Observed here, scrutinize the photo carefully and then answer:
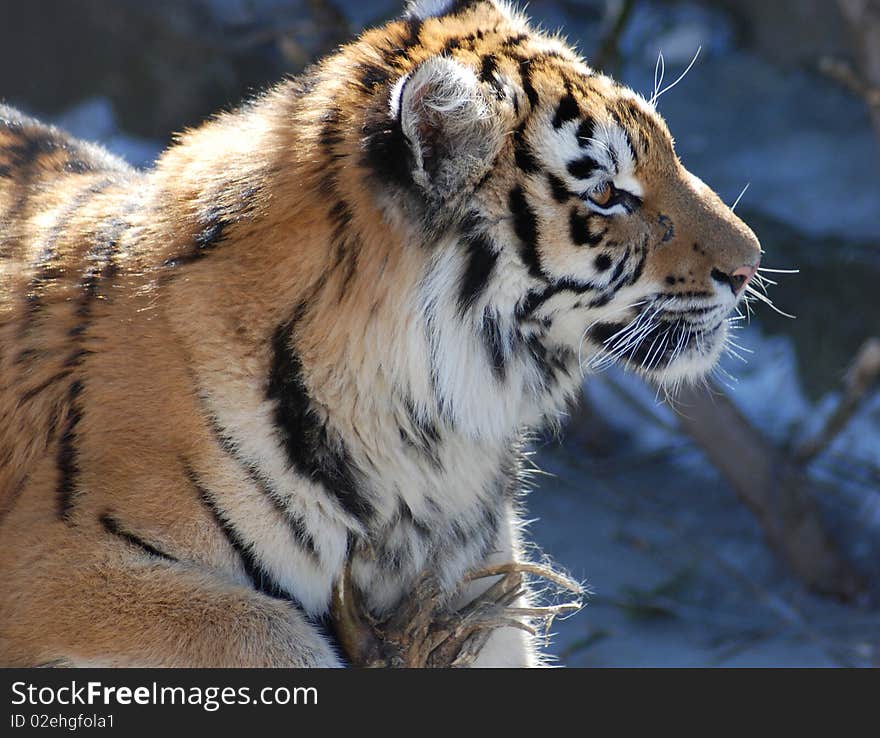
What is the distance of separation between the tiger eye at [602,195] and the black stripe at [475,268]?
167 millimetres

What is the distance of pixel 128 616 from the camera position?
165cm

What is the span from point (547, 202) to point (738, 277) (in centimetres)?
35

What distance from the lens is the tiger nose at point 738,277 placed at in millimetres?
1852

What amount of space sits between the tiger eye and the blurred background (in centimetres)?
89

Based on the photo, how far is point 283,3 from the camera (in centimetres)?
536

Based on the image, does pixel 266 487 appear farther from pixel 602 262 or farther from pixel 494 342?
pixel 602 262

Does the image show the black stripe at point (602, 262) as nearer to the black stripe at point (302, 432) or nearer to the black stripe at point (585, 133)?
the black stripe at point (585, 133)

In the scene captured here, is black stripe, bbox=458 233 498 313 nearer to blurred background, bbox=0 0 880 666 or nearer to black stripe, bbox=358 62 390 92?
black stripe, bbox=358 62 390 92

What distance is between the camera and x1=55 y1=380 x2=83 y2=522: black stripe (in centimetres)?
171

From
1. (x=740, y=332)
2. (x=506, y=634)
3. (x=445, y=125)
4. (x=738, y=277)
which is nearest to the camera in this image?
(x=445, y=125)

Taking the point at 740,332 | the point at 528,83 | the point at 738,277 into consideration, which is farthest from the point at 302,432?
the point at 740,332

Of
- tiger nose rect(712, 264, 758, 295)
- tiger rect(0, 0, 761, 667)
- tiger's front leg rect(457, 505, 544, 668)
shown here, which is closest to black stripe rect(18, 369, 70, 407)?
tiger rect(0, 0, 761, 667)

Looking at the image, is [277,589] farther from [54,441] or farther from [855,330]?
[855,330]

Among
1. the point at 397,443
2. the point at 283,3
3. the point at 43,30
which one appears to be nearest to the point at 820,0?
the point at 283,3
